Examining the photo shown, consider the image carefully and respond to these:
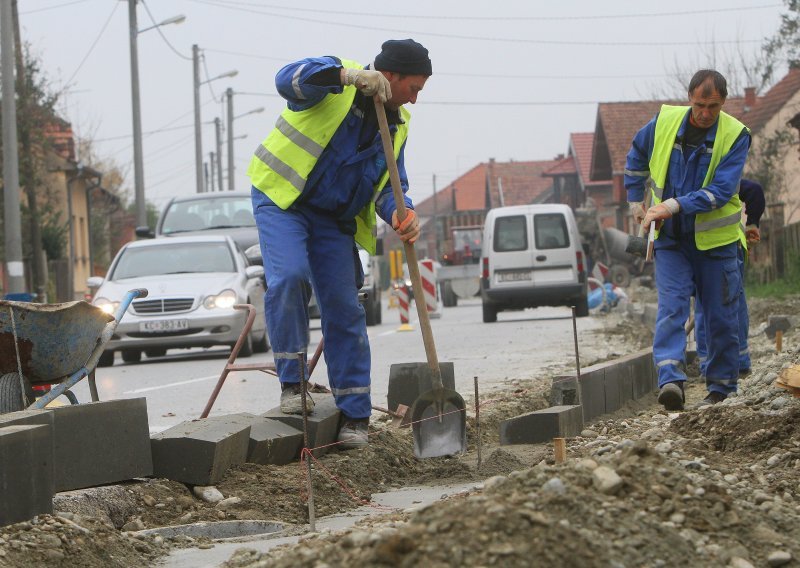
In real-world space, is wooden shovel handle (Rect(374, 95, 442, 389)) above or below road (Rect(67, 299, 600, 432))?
above

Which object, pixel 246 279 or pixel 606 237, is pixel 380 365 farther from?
pixel 606 237

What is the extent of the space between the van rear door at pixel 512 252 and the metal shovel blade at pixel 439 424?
64.3 ft

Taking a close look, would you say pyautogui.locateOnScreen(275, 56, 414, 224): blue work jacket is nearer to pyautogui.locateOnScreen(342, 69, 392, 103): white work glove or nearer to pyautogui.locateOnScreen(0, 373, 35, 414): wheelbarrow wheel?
pyautogui.locateOnScreen(342, 69, 392, 103): white work glove

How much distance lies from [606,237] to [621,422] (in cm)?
3623

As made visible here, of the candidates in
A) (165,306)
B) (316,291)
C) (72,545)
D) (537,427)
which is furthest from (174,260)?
(72,545)

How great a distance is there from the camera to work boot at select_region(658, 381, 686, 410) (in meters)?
7.93

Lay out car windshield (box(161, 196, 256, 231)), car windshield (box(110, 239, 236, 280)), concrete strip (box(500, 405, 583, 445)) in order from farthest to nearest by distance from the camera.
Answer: car windshield (box(161, 196, 256, 231))
car windshield (box(110, 239, 236, 280))
concrete strip (box(500, 405, 583, 445))

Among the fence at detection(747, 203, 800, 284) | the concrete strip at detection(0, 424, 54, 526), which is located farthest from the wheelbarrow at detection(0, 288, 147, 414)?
the fence at detection(747, 203, 800, 284)

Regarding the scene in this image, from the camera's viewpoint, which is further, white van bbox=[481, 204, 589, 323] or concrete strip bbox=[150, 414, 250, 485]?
white van bbox=[481, 204, 589, 323]

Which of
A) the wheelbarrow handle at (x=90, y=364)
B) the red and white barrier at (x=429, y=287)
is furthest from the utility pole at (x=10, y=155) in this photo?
the wheelbarrow handle at (x=90, y=364)

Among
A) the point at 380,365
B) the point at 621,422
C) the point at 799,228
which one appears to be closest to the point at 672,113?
the point at 621,422

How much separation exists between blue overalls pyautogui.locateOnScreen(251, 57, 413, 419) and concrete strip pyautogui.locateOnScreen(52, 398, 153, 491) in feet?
4.07

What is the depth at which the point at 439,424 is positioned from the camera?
6949 millimetres

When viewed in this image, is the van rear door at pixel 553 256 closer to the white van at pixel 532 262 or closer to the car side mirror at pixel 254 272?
the white van at pixel 532 262
